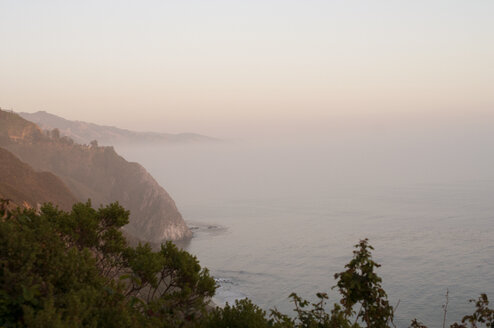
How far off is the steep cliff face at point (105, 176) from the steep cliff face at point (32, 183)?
3842 centimetres

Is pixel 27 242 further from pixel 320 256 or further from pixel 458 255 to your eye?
pixel 458 255

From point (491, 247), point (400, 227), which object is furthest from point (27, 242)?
point (400, 227)

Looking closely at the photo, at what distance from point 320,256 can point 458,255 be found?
33.8 metres

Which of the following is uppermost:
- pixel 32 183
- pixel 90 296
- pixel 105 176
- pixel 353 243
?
pixel 90 296

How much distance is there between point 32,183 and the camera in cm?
7294

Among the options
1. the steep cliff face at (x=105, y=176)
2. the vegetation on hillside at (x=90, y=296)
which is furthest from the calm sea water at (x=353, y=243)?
the vegetation on hillside at (x=90, y=296)

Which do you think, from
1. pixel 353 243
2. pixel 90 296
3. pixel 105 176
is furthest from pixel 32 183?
pixel 353 243

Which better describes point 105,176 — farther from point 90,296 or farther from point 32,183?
point 90,296

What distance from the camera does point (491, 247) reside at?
101938 millimetres

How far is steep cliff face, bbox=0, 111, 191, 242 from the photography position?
124562 mm

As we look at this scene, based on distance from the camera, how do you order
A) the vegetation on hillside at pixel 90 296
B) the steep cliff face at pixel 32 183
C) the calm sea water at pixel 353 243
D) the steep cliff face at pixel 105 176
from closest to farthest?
1. the vegetation on hillside at pixel 90 296
2. the steep cliff face at pixel 32 183
3. the calm sea water at pixel 353 243
4. the steep cliff face at pixel 105 176

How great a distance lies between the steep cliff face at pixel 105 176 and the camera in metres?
125

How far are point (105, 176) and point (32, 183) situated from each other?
65.7 metres

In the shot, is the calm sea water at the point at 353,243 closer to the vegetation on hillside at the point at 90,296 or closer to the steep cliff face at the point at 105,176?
the steep cliff face at the point at 105,176
